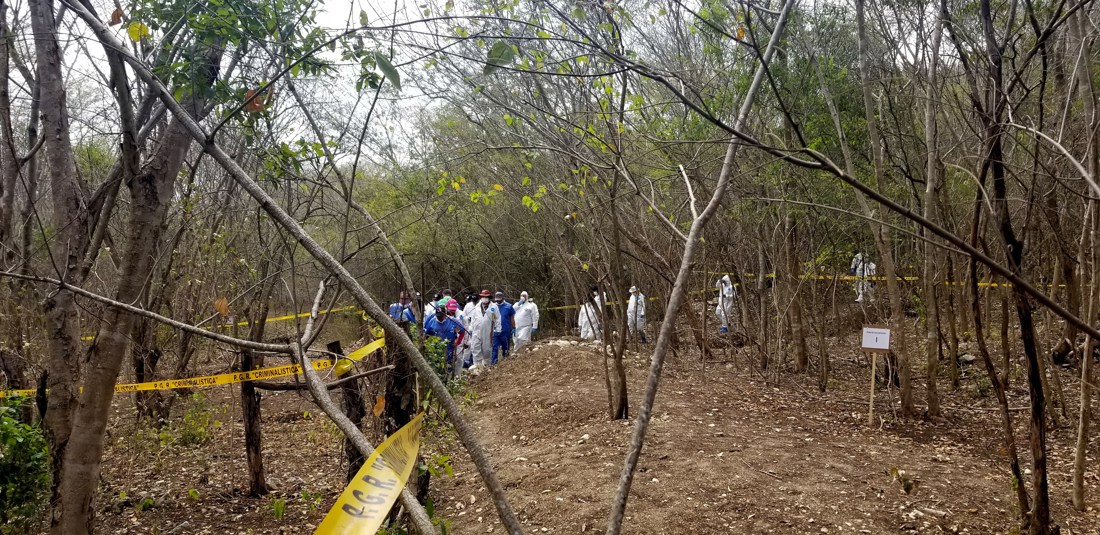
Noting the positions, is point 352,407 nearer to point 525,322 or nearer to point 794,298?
point 794,298

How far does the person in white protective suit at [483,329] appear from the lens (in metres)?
14.4

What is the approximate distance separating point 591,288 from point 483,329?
314 centimetres

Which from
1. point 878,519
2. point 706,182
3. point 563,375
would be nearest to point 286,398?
point 563,375

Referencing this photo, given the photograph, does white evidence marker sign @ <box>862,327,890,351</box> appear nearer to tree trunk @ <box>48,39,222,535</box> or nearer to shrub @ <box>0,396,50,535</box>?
tree trunk @ <box>48,39,222,535</box>

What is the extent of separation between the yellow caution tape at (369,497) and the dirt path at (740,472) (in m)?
2.88

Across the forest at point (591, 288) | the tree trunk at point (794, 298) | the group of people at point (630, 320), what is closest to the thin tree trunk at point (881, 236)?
the forest at point (591, 288)

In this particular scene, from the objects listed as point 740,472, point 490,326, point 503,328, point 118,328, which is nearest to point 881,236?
point 740,472

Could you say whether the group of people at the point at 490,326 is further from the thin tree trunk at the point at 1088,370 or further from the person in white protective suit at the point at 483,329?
the thin tree trunk at the point at 1088,370

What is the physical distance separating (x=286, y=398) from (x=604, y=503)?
735 centimetres

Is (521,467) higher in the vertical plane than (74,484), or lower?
lower

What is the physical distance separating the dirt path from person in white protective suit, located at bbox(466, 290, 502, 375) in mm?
5641

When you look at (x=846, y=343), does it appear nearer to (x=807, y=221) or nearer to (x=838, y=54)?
(x=807, y=221)

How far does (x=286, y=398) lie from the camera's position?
11.0 metres

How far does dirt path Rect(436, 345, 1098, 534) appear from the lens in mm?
4750
